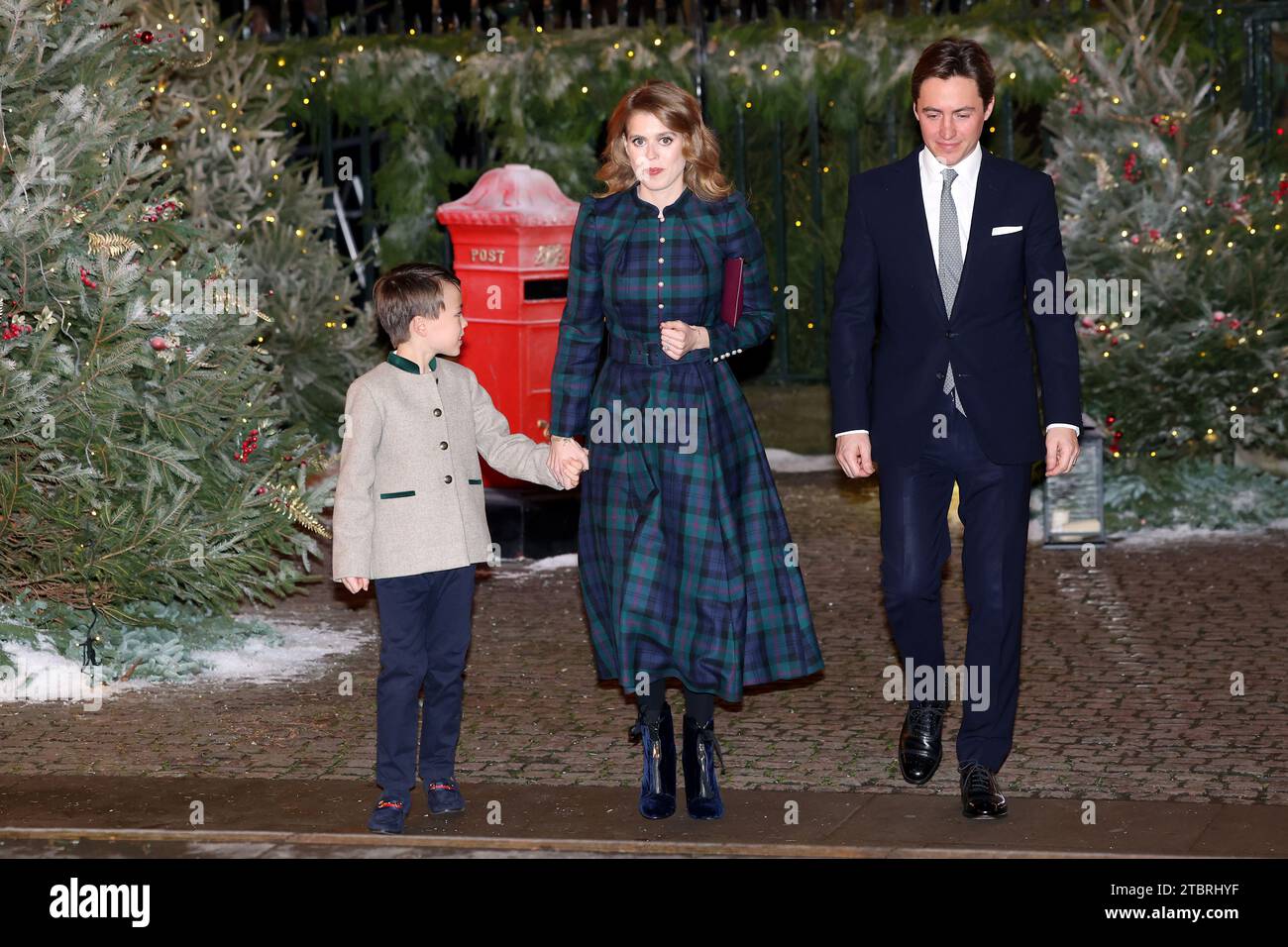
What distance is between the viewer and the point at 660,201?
561 centimetres

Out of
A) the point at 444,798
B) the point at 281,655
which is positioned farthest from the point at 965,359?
the point at 281,655

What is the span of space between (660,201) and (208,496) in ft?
9.46

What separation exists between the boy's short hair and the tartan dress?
0.39 m

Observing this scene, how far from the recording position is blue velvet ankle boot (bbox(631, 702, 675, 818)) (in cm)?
561

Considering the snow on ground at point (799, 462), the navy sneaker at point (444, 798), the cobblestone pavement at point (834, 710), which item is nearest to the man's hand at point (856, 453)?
the cobblestone pavement at point (834, 710)

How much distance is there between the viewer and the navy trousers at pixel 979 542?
562cm

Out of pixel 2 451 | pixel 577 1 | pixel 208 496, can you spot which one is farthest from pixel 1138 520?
pixel 577 1

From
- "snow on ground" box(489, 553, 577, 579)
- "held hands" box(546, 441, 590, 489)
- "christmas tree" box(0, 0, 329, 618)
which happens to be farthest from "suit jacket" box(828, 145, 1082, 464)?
"snow on ground" box(489, 553, 577, 579)

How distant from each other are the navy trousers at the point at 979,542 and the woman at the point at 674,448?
0.37 meters

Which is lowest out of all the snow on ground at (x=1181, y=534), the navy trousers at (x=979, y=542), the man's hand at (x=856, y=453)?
the snow on ground at (x=1181, y=534)

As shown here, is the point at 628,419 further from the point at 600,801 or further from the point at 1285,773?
the point at 1285,773

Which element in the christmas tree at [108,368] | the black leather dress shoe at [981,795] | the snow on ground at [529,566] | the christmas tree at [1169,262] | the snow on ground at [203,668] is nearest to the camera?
the black leather dress shoe at [981,795]

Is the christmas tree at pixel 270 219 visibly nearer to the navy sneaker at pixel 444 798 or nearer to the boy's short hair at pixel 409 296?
the boy's short hair at pixel 409 296

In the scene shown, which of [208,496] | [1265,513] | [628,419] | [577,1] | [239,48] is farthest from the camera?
[577,1]
